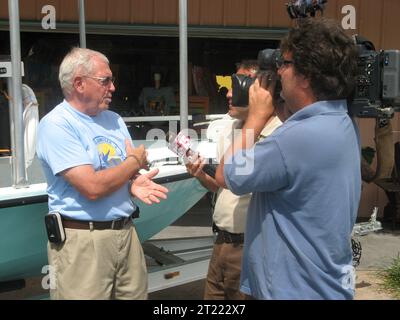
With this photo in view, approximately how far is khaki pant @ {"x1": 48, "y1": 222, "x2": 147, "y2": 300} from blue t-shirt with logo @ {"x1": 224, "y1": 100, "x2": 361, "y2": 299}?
76cm

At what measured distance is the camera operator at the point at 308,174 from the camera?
155cm

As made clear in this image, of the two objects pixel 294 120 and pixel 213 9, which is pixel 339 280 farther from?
pixel 213 9

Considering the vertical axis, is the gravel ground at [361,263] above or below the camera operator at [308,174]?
below

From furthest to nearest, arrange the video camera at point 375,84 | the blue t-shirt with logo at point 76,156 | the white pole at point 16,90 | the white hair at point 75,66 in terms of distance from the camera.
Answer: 1. the white pole at point 16,90
2. the white hair at point 75,66
3. the blue t-shirt with logo at point 76,156
4. the video camera at point 375,84

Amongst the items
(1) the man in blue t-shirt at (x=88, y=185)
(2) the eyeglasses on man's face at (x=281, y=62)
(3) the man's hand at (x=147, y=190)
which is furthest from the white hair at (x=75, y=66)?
(2) the eyeglasses on man's face at (x=281, y=62)

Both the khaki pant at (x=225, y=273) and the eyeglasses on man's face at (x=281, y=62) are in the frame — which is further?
the khaki pant at (x=225, y=273)

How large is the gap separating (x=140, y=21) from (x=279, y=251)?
4.70m

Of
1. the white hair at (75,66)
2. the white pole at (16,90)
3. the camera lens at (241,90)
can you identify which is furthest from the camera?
the white pole at (16,90)

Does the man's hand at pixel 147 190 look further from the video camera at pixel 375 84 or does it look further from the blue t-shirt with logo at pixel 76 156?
the video camera at pixel 375 84

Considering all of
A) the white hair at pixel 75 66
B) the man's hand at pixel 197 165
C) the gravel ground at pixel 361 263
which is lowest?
the gravel ground at pixel 361 263

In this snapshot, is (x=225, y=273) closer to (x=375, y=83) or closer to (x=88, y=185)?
(x=88, y=185)

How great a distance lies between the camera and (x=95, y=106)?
7.32 ft
